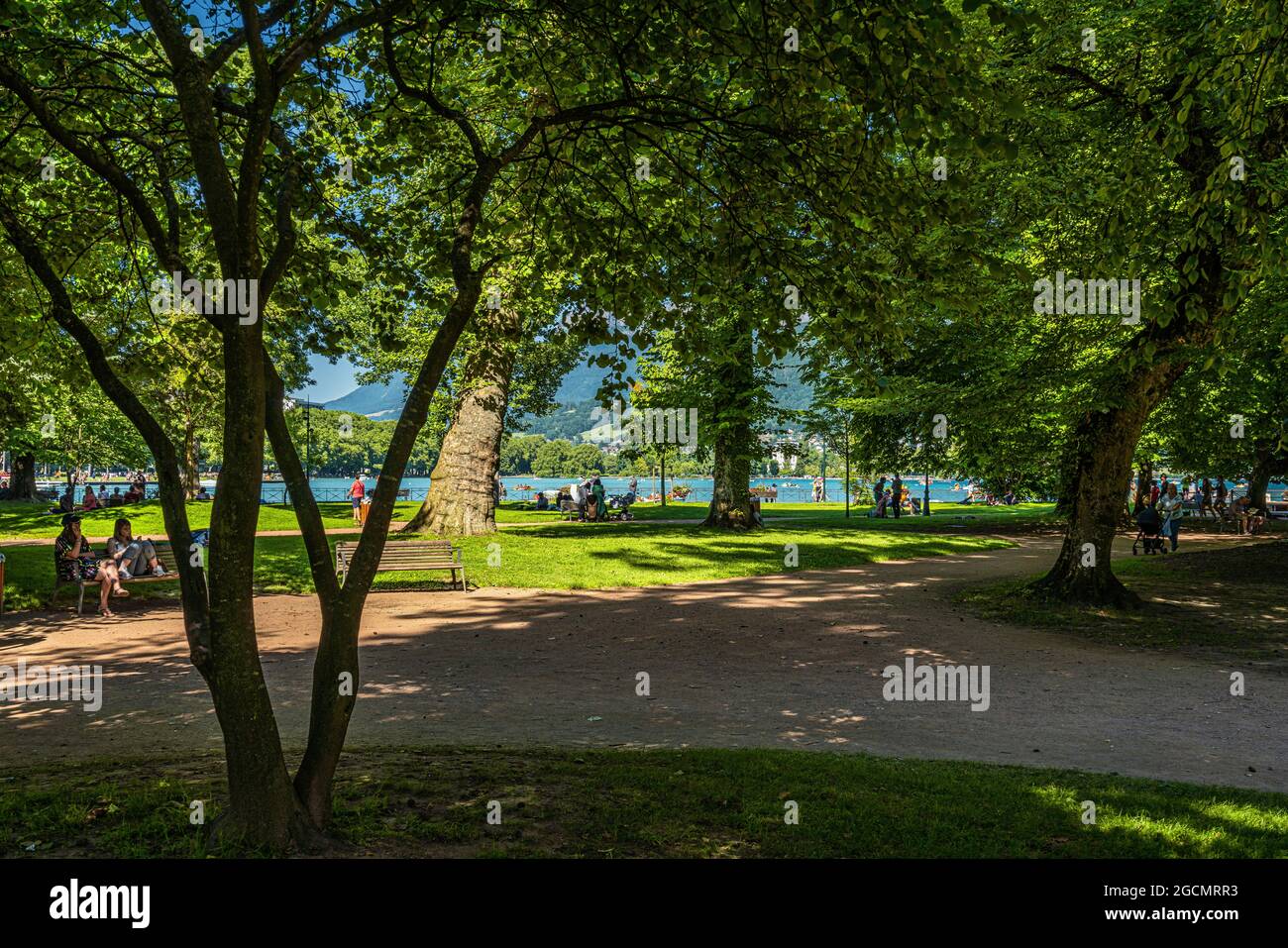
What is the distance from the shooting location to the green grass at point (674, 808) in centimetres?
504

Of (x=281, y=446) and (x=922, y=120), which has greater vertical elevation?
(x=922, y=120)

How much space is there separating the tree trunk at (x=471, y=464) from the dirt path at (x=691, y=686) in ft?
28.7

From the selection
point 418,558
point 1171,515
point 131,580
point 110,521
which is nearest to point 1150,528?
point 1171,515

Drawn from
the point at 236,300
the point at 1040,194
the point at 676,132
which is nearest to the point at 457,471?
the point at 1040,194

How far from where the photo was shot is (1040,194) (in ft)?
43.0

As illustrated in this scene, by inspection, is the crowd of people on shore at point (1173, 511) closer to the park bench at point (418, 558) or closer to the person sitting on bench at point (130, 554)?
the park bench at point (418, 558)

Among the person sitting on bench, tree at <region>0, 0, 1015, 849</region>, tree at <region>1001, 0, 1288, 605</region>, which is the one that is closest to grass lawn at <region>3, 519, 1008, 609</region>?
the person sitting on bench

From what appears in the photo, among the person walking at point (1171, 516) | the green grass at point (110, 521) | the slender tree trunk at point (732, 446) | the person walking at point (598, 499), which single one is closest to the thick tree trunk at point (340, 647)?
the green grass at point (110, 521)

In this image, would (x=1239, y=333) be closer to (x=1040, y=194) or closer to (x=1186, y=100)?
(x=1040, y=194)

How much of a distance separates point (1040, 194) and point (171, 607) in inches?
591

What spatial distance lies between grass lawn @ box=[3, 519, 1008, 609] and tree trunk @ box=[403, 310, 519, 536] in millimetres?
1085

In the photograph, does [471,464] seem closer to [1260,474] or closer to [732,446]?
[732,446]

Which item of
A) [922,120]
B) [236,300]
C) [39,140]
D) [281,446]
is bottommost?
[281,446]

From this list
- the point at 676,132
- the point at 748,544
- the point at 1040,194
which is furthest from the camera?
the point at 748,544
